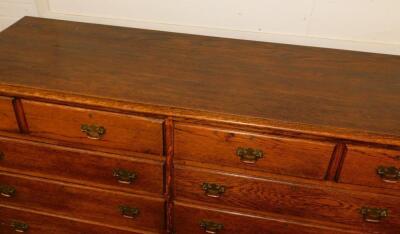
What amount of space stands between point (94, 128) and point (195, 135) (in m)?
0.41

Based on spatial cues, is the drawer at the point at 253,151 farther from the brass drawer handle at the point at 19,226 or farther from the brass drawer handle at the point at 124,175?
the brass drawer handle at the point at 19,226

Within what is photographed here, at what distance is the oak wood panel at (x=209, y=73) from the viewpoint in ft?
4.49

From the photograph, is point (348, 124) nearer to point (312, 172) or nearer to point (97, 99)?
point (312, 172)

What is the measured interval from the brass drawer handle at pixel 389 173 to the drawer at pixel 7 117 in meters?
1.43

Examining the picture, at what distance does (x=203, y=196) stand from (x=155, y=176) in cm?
22

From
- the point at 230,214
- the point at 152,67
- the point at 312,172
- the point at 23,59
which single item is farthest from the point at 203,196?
the point at 23,59

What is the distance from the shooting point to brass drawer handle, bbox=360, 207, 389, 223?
4.81 ft

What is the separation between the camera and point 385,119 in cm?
133

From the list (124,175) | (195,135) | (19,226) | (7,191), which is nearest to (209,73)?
(195,135)

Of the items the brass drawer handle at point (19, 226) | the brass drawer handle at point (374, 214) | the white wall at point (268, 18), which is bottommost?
the brass drawer handle at point (19, 226)

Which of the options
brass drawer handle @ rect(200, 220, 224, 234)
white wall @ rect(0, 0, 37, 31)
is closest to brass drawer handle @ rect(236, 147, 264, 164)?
brass drawer handle @ rect(200, 220, 224, 234)

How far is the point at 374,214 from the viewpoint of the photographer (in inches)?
58.1

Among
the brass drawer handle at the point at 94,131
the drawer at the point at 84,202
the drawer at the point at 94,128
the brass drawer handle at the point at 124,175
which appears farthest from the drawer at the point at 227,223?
the brass drawer handle at the point at 94,131

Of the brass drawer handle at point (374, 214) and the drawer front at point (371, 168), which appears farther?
the brass drawer handle at point (374, 214)
